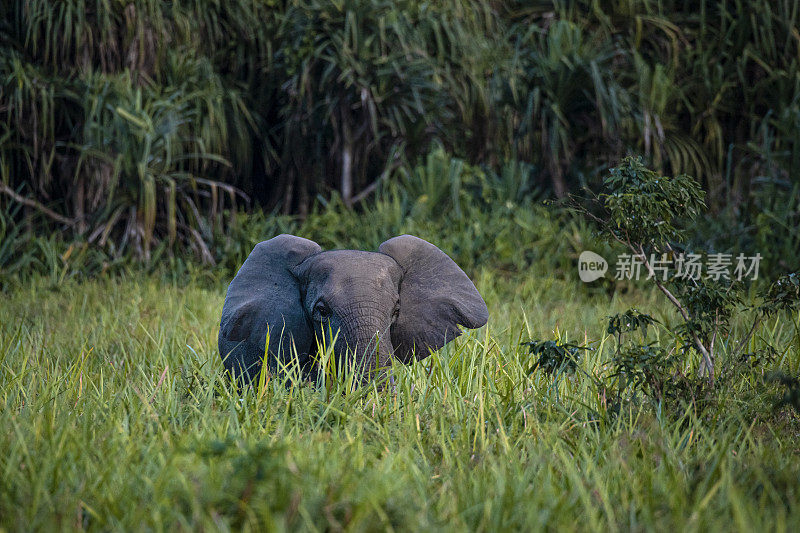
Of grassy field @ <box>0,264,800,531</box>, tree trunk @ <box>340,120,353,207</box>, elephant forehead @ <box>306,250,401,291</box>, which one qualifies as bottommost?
tree trunk @ <box>340,120,353,207</box>

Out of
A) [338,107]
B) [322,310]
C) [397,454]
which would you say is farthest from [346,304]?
[338,107]

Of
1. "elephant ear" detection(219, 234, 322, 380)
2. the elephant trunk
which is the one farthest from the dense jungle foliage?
the elephant trunk

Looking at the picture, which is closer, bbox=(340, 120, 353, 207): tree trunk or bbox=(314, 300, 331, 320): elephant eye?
bbox=(314, 300, 331, 320): elephant eye

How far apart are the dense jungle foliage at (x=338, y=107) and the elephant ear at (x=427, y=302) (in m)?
3.58

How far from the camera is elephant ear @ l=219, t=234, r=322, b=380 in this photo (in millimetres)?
2857

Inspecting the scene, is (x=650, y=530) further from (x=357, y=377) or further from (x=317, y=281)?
(x=317, y=281)

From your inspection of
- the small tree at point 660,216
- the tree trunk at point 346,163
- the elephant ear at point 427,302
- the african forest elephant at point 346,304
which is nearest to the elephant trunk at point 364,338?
the african forest elephant at point 346,304

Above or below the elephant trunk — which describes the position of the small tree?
above

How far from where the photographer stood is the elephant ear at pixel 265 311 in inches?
112

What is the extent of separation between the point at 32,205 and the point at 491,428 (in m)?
5.61

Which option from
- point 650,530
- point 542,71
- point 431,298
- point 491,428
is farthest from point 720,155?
point 650,530

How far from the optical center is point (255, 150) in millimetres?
7961

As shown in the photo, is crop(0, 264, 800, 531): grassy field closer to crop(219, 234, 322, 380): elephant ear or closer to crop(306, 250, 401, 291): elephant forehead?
crop(219, 234, 322, 380): elephant ear

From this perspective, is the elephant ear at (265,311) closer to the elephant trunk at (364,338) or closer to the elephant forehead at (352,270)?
the elephant forehead at (352,270)
